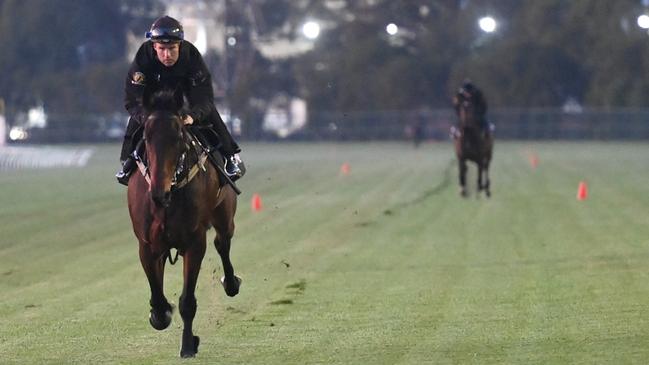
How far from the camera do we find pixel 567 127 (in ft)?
279

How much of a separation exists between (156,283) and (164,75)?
162 centimetres

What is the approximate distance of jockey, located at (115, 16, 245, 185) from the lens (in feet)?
38.2

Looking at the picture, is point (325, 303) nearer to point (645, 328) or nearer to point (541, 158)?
point (645, 328)

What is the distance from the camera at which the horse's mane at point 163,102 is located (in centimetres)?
1109

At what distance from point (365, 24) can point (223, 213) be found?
269 ft

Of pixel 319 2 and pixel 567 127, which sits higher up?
pixel 319 2

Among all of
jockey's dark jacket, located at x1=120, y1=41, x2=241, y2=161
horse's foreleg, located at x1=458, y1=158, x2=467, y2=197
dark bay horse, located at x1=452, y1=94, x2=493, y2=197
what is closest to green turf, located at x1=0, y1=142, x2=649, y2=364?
horse's foreleg, located at x1=458, y1=158, x2=467, y2=197

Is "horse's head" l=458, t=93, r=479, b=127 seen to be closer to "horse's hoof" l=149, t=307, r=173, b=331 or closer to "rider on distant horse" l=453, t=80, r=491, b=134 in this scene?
"rider on distant horse" l=453, t=80, r=491, b=134

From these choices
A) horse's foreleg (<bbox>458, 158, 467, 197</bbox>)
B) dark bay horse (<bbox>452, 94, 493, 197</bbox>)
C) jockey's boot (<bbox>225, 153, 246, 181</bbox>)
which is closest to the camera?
jockey's boot (<bbox>225, 153, 246, 181</bbox>)

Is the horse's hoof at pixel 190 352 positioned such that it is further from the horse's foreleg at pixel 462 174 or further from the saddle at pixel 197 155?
the horse's foreleg at pixel 462 174

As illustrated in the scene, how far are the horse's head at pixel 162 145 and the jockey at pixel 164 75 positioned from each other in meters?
0.43

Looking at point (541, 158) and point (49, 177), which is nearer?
point (49, 177)

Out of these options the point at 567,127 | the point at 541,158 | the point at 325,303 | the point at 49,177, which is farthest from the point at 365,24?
the point at 325,303

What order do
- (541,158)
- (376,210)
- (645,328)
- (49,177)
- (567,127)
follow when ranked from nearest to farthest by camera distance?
(645,328)
(376,210)
(49,177)
(541,158)
(567,127)
